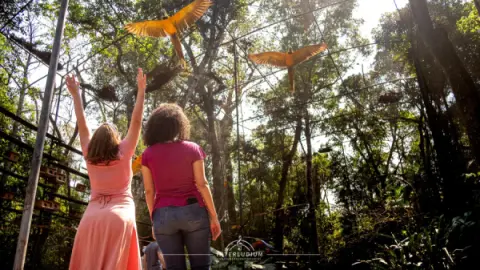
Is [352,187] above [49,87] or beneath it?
above

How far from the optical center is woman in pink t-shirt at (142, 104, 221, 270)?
134 centimetres

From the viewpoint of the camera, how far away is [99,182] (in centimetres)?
128

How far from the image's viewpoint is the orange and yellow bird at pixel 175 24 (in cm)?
440

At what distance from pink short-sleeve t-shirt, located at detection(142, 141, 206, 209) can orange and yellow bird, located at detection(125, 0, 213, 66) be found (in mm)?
3058

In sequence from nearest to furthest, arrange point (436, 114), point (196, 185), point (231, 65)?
point (196, 185) → point (436, 114) → point (231, 65)

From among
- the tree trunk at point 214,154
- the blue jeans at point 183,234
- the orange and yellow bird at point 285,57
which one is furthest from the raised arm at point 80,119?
the tree trunk at point 214,154

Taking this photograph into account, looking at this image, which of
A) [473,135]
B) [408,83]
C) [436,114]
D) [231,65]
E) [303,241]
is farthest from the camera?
[231,65]

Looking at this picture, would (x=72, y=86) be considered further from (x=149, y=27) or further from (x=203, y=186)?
(x=149, y=27)

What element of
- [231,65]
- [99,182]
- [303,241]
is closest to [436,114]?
[99,182]

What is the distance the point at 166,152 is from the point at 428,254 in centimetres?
237

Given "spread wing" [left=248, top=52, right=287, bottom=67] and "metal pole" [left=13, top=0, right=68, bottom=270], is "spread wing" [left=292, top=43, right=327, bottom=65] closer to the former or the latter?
"spread wing" [left=248, top=52, right=287, bottom=67]

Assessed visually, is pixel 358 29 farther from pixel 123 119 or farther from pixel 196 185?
pixel 196 185

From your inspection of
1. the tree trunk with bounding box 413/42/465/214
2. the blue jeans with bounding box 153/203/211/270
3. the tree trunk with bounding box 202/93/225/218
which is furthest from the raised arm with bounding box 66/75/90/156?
the tree trunk with bounding box 202/93/225/218

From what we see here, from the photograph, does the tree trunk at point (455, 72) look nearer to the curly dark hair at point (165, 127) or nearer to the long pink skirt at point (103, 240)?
the curly dark hair at point (165, 127)
